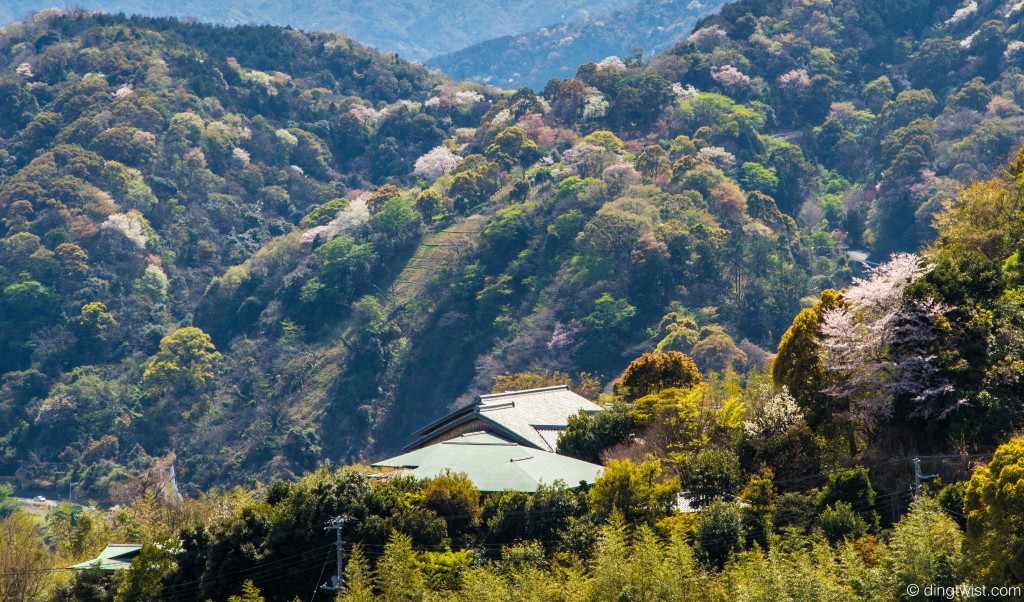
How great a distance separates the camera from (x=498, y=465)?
4647 centimetres

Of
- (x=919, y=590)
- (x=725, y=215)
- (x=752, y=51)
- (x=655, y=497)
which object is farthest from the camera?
(x=752, y=51)

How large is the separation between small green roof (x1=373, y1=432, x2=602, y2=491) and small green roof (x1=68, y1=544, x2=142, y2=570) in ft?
30.9

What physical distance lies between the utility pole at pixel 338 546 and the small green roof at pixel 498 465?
5.03m

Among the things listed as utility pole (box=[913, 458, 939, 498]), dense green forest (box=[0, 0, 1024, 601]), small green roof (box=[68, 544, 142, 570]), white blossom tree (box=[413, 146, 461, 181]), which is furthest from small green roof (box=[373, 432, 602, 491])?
white blossom tree (box=[413, 146, 461, 181])

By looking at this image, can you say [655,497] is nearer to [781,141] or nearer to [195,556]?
[195,556]

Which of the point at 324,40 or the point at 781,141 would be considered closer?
the point at 781,141

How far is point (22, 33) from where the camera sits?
165m

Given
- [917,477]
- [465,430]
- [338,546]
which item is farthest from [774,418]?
[465,430]

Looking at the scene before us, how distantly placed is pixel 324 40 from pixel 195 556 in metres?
148

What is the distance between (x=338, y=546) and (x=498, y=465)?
8.54m

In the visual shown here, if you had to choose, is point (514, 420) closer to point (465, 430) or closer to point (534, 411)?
point (465, 430)

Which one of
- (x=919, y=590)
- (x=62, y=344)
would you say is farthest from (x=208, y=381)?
(x=919, y=590)

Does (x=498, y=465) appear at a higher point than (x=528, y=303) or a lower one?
lower

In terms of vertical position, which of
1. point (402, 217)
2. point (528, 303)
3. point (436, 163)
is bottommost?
point (528, 303)
